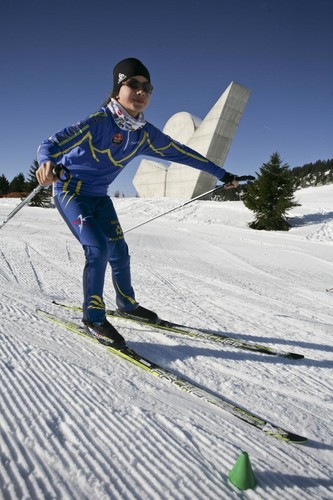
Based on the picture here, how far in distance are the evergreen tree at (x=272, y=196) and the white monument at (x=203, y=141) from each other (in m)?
11.0

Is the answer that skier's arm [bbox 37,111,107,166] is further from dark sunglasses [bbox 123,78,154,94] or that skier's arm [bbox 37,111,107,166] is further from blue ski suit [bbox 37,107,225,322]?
dark sunglasses [bbox 123,78,154,94]

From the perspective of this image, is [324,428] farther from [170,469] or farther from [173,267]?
[173,267]

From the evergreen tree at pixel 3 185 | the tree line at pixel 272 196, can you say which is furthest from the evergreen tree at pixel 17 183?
the tree line at pixel 272 196

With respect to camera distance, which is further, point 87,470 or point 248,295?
point 248,295

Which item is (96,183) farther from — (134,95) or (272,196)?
(272,196)

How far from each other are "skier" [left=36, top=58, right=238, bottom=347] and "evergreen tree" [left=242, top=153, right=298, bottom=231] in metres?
18.5

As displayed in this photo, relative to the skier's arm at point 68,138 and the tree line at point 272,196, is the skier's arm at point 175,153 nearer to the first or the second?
the skier's arm at point 68,138

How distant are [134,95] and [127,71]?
0.23 m

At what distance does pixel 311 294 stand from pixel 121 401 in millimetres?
4087

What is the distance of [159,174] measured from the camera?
3638 centimetres

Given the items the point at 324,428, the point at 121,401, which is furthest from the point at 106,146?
the point at 324,428

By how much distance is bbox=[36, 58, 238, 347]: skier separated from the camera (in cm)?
254

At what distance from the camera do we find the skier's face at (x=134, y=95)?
273 cm

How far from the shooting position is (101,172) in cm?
287
